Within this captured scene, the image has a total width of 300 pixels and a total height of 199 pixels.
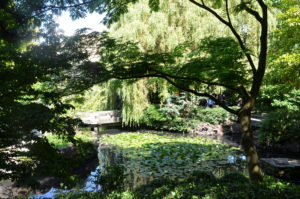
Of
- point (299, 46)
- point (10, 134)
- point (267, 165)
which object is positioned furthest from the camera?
point (299, 46)

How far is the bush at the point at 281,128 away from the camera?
8494mm

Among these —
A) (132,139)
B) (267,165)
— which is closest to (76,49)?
(267,165)

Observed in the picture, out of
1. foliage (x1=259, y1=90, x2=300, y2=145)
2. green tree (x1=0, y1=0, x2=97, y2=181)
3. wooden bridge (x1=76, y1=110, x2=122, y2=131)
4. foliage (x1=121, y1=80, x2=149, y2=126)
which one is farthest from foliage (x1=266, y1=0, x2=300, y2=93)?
wooden bridge (x1=76, y1=110, x2=122, y2=131)

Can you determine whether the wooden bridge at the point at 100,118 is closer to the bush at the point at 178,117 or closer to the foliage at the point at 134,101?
the foliage at the point at 134,101

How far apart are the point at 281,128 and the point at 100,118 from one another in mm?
8932

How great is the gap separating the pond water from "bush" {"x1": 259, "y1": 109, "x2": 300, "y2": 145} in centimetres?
182

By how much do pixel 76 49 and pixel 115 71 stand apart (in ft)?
2.42

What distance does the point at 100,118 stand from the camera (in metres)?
12.7

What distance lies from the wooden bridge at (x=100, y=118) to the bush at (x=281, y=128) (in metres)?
7.72

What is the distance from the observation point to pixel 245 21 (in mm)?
11766

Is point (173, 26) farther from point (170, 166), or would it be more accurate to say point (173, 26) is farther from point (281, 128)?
point (170, 166)

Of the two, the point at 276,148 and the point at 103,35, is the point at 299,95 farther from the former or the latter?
the point at 103,35

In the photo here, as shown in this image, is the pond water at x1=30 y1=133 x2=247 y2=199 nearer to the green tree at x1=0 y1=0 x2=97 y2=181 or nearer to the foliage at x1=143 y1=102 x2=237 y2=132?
the green tree at x1=0 y1=0 x2=97 y2=181

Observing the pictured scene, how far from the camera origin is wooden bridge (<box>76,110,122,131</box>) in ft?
40.8
